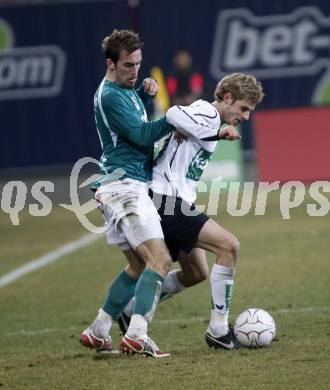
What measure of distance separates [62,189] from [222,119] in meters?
14.9

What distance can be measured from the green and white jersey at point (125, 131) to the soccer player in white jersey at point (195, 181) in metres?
→ 0.12

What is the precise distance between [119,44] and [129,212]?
1179 millimetres

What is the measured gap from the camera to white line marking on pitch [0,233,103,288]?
13184mm

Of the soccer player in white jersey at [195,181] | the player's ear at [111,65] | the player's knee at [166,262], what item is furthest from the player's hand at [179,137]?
the player's knee at [166,262]

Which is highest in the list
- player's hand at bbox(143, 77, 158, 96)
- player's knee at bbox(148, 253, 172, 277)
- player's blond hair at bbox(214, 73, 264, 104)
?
player's blond hair at bbox(214, 73, 264, 104)

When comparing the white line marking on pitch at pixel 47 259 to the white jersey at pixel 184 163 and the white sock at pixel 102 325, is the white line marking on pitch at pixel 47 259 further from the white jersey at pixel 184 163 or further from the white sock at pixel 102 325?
the white jersey at pixel 184 163

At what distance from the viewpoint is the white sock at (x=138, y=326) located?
7703 millimetres

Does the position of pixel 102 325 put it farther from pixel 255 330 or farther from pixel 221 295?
pixel 255 330

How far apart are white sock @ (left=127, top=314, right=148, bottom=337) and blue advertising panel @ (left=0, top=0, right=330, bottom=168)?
48.4 ft

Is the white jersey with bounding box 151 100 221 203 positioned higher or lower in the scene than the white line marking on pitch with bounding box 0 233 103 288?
higher

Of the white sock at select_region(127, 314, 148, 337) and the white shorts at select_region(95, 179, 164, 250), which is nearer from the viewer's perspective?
the white sock at select_region(127, 314, 148, 337)

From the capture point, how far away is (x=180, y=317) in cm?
993

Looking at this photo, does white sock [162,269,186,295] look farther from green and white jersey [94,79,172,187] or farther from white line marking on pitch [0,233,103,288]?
white line marking on pitch [0,233,103,288]

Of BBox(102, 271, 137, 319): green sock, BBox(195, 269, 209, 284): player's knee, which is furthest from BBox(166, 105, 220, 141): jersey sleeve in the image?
BBox(102, 271, 137, 319): green sock
